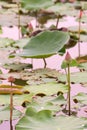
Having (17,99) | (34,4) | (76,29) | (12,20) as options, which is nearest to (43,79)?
(17,99)

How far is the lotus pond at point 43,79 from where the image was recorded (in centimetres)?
196

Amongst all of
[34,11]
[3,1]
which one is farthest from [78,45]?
[3,1]

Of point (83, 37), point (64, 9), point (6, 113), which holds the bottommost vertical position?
point (6, 113)

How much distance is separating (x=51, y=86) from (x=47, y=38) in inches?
19.5

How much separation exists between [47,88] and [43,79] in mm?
224

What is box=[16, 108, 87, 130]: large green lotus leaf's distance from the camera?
1.87m

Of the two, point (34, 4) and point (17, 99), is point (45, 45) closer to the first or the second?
point (17, 99)

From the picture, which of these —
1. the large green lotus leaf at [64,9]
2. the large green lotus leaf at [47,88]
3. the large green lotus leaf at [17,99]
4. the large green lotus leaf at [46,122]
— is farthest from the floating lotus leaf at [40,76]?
the large green lotus leaf at [64,9]

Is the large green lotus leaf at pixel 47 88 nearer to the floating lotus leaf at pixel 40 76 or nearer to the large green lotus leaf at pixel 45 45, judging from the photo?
the floating lotus leaf at pixel 40 76

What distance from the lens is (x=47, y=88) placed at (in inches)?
99.0

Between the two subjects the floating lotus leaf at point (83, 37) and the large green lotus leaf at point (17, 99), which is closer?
the large green lotus leaf at point (17, 99)

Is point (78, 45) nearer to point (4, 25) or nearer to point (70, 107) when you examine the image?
point (4, 25)

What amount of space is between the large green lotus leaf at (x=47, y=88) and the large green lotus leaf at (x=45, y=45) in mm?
263

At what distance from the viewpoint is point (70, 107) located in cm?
237
